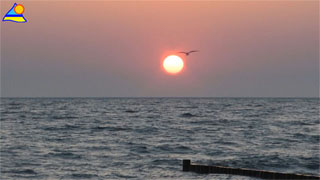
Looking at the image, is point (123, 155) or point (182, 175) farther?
point (123, 155)

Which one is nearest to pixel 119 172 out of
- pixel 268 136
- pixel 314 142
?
pixel 314 142

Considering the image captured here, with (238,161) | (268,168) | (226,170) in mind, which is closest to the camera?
(226,170)

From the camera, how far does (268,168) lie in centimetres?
2866

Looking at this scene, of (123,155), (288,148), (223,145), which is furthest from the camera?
(223,145)

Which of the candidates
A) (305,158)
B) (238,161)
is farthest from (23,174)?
(305,158)

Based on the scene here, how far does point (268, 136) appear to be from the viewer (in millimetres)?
48875

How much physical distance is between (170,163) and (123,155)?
14.7ft

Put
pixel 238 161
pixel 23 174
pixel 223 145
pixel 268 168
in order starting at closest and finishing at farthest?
pixel 23 174 → pixel 268 168 → pixel 238 161 → pixel 223 145

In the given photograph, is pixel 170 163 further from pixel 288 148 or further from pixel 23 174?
pixel 288 148

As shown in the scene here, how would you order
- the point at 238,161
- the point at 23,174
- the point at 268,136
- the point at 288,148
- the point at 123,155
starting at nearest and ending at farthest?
the point at 23,174
the point at 238,161
the point at 123,155
the point at 288,148
the point at 268,136

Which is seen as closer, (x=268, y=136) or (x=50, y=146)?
(x=50, y=146)

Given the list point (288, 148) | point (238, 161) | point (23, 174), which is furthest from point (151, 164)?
point (288, 148)

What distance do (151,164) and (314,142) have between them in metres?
18.3

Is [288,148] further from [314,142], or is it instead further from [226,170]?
[226,170]
